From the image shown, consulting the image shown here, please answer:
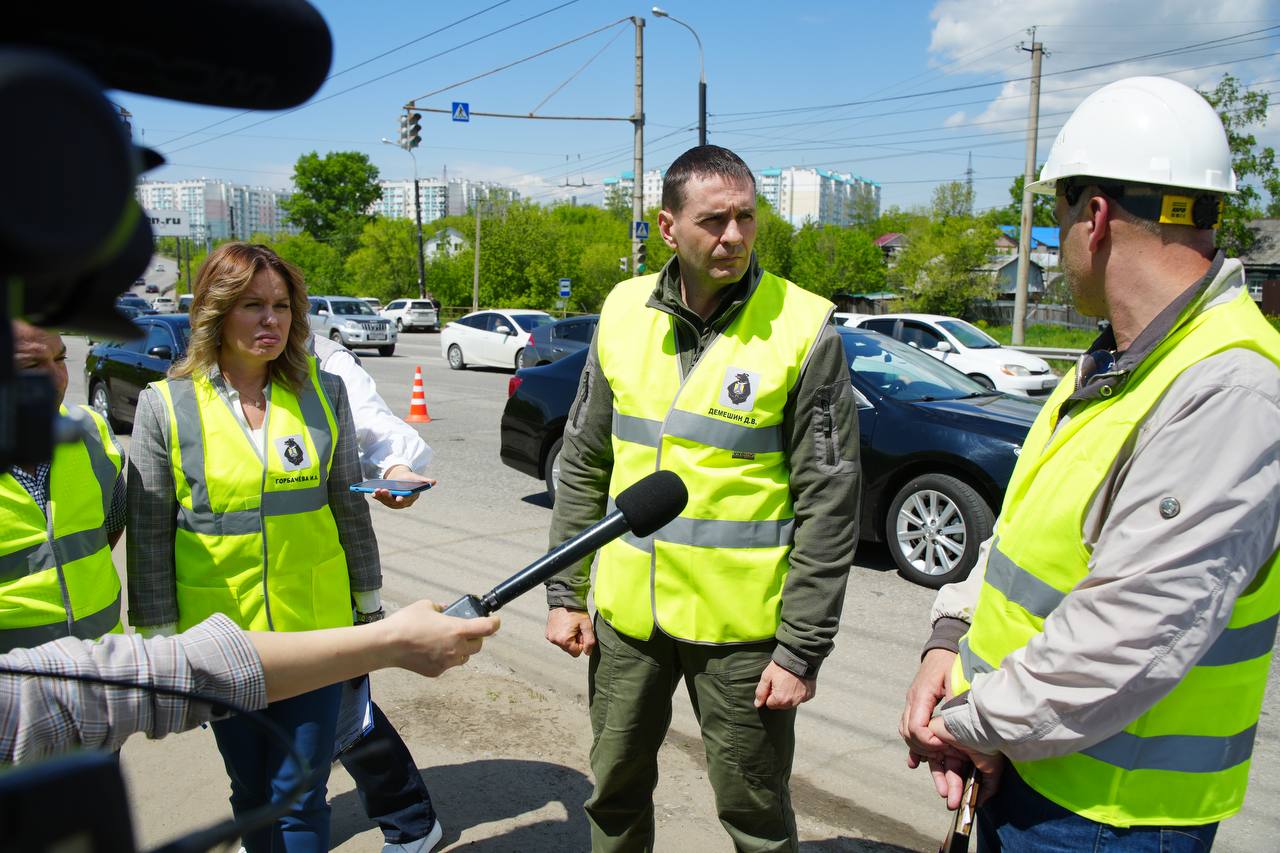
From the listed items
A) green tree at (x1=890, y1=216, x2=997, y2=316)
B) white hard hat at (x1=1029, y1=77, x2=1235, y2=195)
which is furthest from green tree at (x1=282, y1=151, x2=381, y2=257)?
white hard hat at (x1=1029, y1=77, x2=1235, y2=195)

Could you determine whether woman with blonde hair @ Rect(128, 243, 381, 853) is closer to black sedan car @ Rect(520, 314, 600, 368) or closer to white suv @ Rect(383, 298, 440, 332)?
black sedan car @ Rect(520, 314, 600, 368)

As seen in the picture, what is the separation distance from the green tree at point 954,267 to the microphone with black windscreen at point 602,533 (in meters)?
44.6

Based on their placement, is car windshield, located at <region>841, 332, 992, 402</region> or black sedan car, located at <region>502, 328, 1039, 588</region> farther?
car windshield, located at <region>841, 332, 992, 402</region>

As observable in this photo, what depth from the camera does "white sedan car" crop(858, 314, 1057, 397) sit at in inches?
651

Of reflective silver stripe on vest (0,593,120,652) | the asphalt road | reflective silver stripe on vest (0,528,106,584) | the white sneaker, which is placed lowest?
the asphalt road

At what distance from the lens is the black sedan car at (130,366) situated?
1212 cm

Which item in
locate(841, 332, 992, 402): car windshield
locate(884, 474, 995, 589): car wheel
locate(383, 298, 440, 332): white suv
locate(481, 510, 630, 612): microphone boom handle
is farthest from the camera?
locate(383, 298, 440, 332): white suv

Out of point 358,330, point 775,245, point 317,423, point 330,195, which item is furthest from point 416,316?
point 330,195

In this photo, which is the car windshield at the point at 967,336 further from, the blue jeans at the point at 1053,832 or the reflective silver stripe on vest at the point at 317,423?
the blue jeans at the point at 1053,832

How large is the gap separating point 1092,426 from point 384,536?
21.7 ft

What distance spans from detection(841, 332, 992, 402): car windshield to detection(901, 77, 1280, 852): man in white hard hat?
513cm

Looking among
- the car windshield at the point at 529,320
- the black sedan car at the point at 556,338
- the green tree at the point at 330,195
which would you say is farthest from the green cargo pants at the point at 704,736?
the green tree at the point at 330,195

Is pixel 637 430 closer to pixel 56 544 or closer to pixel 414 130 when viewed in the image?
pixel 56 544

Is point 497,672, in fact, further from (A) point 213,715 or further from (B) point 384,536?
(A) point 213,715
